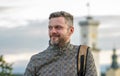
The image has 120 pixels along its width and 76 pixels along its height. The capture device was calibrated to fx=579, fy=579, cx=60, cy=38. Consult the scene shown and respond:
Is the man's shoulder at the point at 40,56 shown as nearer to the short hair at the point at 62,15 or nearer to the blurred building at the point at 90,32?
the short hair at the point at 62,15

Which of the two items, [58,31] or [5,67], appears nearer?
[58,31]

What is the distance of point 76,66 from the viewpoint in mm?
4625

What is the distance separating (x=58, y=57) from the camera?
15.1 feet

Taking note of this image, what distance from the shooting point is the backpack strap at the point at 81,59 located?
4589mm

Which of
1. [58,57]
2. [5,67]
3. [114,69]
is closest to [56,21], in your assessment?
[58,57]

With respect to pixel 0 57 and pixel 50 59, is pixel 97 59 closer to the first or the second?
pixel 0 57

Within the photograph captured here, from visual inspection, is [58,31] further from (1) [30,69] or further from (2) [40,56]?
(1) [30,69]

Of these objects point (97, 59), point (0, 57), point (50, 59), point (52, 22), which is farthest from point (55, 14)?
point (97, 59)

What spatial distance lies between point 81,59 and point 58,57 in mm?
186

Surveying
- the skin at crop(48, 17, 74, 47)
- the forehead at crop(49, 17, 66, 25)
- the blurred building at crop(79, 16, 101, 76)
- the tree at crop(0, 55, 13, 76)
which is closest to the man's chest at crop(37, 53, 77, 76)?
the skin at crop(48, 17, 74, 47)

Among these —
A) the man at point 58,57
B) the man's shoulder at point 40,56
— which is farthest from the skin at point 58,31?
the man's shoulder at point 40,56

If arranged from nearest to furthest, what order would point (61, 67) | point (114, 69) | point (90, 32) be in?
1. point (61, 67)
2. point (90, 32)
3. point (114, 69)

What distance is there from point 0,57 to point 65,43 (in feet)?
35.3

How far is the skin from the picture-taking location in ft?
15.0
